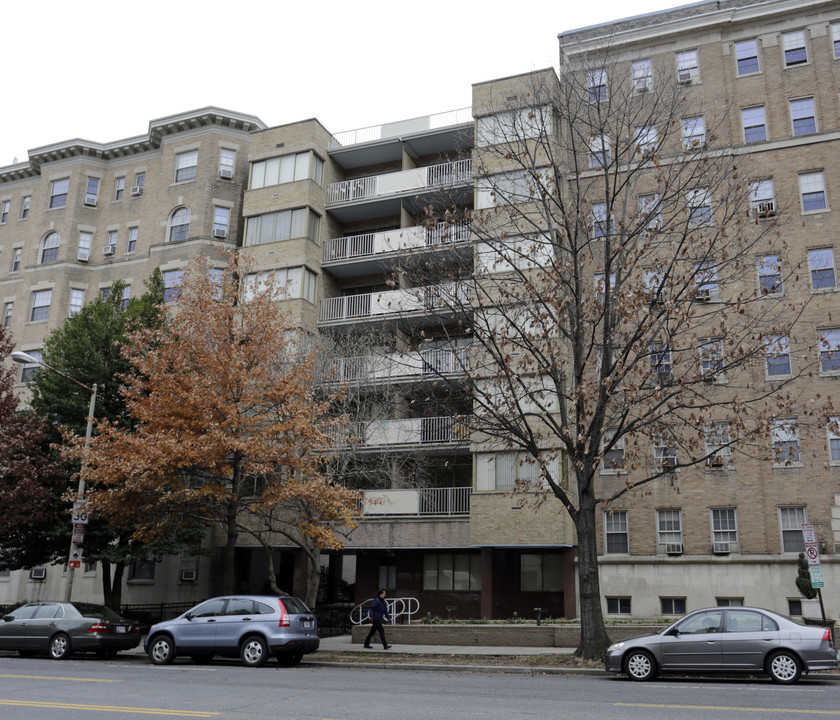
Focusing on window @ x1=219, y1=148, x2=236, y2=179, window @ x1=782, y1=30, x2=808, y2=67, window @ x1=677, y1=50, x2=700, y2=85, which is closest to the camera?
window @ x1=782, y1=30, x2=808, y2=67

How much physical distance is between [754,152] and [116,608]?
2827 centimetres

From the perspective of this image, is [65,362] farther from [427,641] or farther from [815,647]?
[815,647]

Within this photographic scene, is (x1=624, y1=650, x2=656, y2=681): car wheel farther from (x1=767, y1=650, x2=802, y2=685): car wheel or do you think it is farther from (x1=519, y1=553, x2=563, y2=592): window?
(x1=519, y1=553, x2=563, y2=592): window

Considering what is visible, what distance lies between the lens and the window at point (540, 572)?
28438 millimetres

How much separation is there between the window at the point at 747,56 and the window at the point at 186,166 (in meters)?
24.1

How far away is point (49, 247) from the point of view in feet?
129

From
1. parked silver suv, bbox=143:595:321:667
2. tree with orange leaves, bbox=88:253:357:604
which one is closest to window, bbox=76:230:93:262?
tree with orange leaves, bbox=88:253:357:604

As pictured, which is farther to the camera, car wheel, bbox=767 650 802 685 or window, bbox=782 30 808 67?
window, bbox=782 30 808 67

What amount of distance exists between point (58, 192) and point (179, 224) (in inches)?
331

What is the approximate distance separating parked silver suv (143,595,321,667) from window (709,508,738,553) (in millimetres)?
15203

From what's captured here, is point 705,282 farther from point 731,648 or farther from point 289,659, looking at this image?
point 289,659

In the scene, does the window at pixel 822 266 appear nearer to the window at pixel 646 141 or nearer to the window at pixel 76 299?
the window at pixel 646 141

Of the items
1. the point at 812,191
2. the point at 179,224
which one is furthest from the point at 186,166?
the point at 812,191

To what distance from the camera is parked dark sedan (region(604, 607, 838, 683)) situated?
44.7ft
